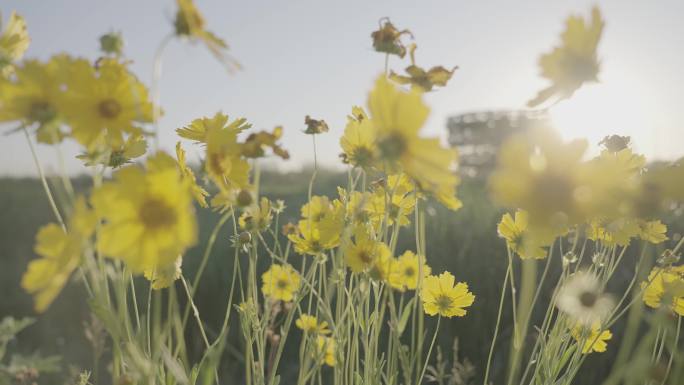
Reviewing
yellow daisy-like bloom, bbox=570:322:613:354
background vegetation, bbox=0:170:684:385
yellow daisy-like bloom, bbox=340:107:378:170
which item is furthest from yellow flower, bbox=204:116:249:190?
background vegetation, bbox=0:170:684:385

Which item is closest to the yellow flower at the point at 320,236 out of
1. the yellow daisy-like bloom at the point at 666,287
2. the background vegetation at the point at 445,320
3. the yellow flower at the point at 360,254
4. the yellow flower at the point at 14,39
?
the yellow flower at the point at 360,254

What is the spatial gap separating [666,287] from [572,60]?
69 centimetres

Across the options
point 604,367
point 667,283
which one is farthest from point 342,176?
point 667,283

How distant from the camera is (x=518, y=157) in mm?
553

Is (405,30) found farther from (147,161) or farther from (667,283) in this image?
(667,283)

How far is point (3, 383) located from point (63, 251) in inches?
12.5

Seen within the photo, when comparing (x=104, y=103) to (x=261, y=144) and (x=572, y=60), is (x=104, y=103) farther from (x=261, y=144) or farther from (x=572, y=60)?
(x=572, y=60)

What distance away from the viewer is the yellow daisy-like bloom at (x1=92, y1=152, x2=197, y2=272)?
529mm

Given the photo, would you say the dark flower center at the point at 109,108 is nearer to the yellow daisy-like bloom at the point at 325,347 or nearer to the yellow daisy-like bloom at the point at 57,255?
the yellow daisy-like bloom at the point at 57,255

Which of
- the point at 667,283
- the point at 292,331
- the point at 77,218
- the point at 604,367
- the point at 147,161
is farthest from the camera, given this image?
the point at 292,331

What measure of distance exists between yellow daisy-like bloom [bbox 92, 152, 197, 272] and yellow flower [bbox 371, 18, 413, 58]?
1.58ft

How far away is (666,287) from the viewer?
113 centimetres

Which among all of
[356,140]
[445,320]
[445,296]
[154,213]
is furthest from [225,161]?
[445,320]

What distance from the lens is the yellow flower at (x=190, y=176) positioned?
753 mm
